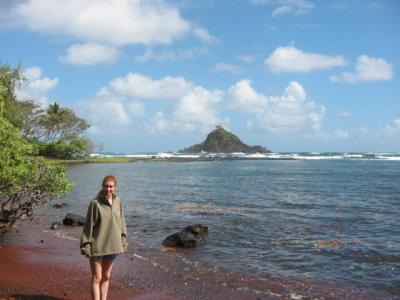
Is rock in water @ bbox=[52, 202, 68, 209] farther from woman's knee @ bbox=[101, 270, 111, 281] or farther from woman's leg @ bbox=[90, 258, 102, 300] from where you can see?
woman's leg @ bbox=[90, 258, 102, 300]

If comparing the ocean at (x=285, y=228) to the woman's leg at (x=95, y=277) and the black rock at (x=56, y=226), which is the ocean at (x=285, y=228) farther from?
the woman's leg at (x=95, y=277)

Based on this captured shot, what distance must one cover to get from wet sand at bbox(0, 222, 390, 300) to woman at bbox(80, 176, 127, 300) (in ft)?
8.23

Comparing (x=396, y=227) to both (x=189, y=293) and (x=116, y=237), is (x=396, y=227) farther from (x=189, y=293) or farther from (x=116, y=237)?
(x=116, y=237)

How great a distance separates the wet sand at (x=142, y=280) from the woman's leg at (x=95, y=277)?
2196 mm

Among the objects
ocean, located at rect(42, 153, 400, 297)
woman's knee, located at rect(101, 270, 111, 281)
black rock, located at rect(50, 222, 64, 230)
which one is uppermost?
woman's knee, located at rect(101, 270, 111, 281)

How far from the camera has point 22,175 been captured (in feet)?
46.9

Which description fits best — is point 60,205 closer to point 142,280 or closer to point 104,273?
point 142,280

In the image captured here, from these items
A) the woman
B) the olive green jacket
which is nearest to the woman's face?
the woman

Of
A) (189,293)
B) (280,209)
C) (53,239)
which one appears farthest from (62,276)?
(280,209)

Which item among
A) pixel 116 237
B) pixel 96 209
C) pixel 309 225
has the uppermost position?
pixel 96 209

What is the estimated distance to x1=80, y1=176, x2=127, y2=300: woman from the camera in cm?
780

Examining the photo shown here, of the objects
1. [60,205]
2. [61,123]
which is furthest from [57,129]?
[60,205]

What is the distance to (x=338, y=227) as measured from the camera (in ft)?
68.9

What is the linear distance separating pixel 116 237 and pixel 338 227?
15607 mm
